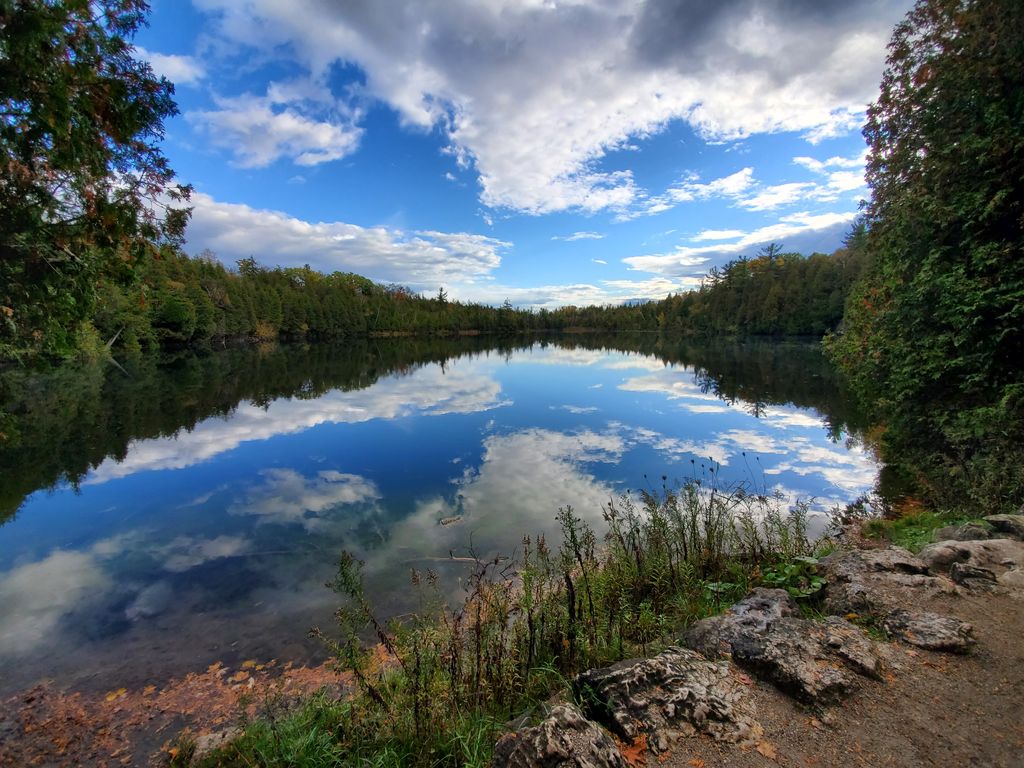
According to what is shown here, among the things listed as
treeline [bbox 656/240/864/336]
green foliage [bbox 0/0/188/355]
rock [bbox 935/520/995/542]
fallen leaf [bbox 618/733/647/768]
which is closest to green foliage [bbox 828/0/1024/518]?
rock [bbox 935/520/995/542]

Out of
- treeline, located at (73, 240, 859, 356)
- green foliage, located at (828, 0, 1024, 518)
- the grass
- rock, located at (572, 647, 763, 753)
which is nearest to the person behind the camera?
rock, located at (572, 647, 763, 753)

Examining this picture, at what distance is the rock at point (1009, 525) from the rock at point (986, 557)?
50 cm

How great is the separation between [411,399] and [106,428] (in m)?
12.9

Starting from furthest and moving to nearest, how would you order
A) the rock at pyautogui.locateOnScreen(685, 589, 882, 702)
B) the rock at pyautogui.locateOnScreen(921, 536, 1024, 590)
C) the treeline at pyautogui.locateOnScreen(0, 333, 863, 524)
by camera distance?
the treeline at pyautogui.locateOnScreen(0, 333, 863, 524), the rock at pyautogui.locateOnScreen(921, 536, 1024, 590), the rock at pyautogui.locateOnScreen(685, 589, 882, 702)

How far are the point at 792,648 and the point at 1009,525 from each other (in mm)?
4398

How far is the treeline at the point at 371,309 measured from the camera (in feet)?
189

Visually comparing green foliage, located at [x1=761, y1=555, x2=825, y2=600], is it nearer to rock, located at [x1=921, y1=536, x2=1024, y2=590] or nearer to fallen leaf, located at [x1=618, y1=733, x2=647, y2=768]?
rock, located at [x1=921, y1=536, x2=1024, y2=590]

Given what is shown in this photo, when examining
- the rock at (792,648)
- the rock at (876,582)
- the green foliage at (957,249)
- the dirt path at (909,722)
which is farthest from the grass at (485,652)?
the green foliage at (957,249)

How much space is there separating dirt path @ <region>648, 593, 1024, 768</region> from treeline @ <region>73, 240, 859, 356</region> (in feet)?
143

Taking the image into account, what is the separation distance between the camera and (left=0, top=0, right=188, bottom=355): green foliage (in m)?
4.29

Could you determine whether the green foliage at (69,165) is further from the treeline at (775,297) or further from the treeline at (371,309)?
the treeline at (775,297)

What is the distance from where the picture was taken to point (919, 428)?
9.52 m

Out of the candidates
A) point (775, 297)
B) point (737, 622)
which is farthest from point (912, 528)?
point (775, 297)

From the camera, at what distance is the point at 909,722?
2.75 m
